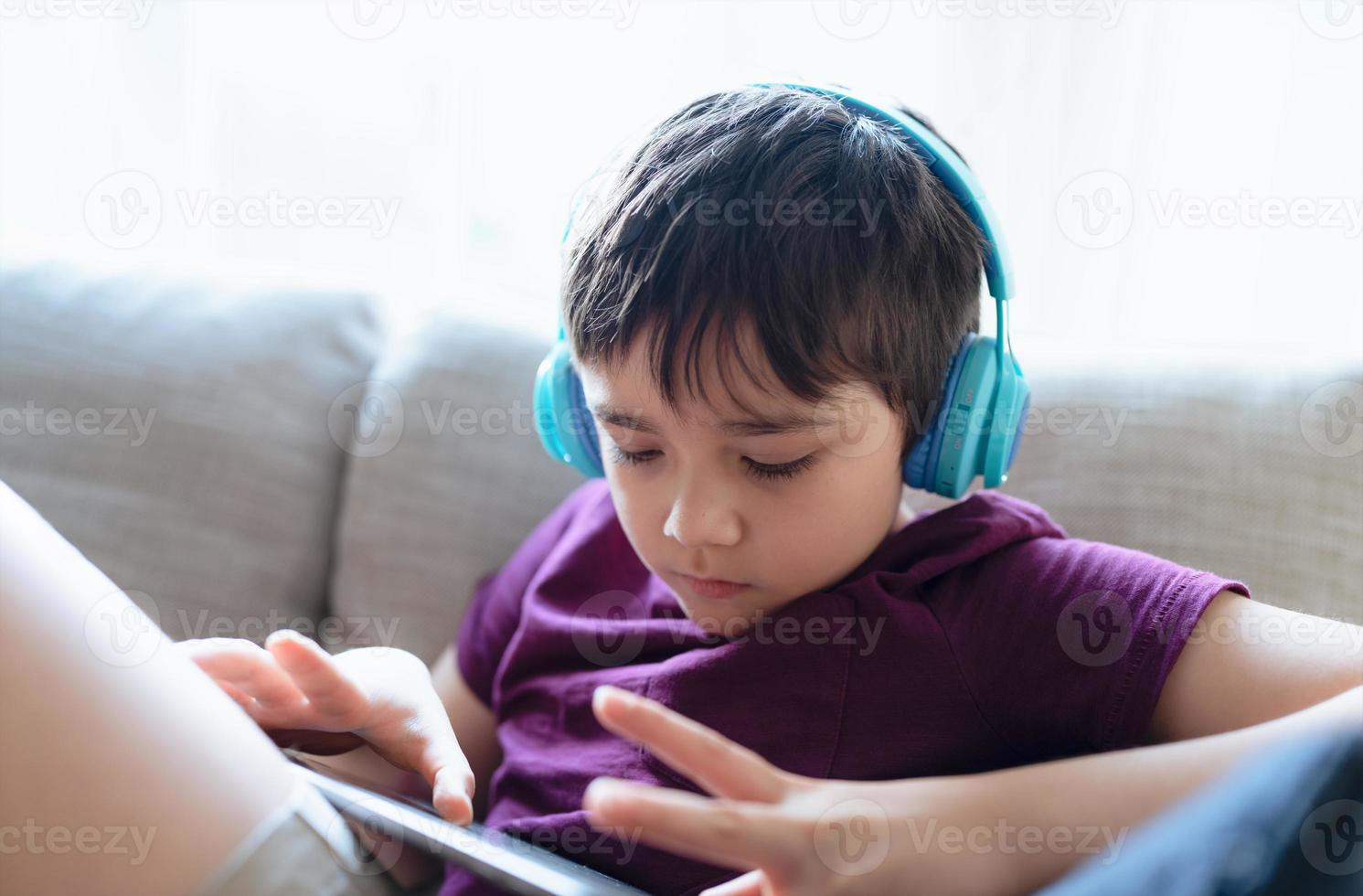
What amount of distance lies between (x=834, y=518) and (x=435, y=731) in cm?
33

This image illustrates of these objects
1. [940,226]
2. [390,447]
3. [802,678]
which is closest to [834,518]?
[802,678]

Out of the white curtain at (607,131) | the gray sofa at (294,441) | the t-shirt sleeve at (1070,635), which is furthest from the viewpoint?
the white curtain at (607,131)

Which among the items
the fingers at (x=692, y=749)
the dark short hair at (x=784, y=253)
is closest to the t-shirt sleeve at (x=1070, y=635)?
the dark short hair at (x=784, y=253)

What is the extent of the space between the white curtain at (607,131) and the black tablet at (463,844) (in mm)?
674

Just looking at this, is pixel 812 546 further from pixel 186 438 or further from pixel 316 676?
pixel 186 438

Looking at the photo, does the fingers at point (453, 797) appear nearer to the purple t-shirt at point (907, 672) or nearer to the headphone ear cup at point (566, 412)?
the purple t-shirt at point (907, 672)

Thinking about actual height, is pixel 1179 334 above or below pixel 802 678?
above

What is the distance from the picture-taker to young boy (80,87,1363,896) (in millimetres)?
717

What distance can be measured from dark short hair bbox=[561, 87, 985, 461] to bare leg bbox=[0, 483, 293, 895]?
1.13 feet

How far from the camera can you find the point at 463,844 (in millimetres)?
634

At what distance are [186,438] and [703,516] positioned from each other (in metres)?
0.73

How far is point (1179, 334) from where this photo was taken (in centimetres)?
141

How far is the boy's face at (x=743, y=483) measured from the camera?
2.42ft

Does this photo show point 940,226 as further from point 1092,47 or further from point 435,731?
point 1092,47
